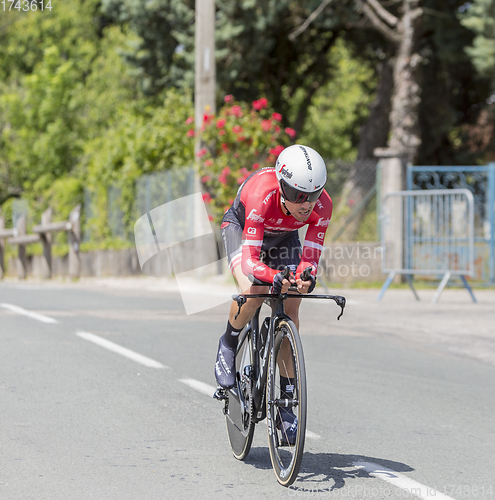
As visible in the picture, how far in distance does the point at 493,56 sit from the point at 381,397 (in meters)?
13.6

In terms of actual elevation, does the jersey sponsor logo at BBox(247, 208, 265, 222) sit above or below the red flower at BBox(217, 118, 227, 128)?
below

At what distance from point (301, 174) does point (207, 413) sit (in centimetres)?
236

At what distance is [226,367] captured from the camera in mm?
Answer: 4895

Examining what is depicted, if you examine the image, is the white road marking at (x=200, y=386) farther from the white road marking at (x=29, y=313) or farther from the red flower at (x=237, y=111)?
the red flower at (x=237, y=111)

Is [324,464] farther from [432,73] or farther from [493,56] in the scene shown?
[432,73]

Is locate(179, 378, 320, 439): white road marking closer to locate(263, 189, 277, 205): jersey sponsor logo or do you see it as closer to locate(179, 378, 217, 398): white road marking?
locate(179, 378, 217, 398): white road marking

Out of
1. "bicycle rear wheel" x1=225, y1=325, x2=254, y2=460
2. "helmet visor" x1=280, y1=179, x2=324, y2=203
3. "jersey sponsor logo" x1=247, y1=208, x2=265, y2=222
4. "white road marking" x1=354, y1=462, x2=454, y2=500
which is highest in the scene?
"helmet visor" x1=280, y1=179, x2=324, y2=203

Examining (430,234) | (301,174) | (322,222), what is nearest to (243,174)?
(430,234)

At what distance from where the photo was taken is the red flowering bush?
16797mm

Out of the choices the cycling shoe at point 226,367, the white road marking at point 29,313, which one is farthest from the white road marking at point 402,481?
the white road marking at point 29,313

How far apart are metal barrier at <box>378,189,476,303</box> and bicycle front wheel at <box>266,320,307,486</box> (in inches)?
374

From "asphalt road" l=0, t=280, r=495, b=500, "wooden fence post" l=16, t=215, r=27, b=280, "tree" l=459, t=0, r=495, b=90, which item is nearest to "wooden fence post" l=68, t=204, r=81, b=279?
"wooden fence post" l=16, t=215, r=27, b=280

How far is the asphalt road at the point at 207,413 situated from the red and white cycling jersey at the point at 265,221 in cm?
114

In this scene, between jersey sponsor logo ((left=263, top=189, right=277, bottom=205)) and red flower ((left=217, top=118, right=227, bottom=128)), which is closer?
jersey sponsor logo ((left=263, top=189, right=277, bottom=205))
